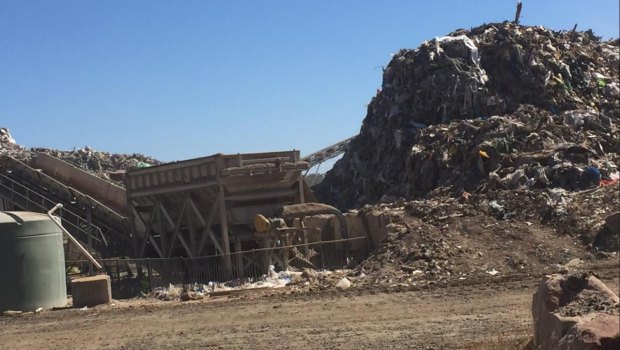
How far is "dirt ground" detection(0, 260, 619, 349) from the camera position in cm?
771

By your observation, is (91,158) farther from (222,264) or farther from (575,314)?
(575,314)

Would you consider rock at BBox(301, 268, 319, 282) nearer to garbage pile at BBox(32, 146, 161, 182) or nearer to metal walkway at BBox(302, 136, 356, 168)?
metal walkway at BBox(302, 136, 356, 168)

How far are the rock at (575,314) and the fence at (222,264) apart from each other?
395 inches

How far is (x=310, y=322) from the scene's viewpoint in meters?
9.25

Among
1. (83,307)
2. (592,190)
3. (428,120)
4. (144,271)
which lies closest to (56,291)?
(83,307)

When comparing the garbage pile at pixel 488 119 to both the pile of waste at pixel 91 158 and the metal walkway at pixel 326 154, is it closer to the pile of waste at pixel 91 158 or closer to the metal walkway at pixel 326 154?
the metal walkway at pixel 326 154

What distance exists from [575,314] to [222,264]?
1149cm

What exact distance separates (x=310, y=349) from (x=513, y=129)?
13366 mm

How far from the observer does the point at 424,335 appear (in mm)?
7746

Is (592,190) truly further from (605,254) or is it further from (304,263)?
(304,263)

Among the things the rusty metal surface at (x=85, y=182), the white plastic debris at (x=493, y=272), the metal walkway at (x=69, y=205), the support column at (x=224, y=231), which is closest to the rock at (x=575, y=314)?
the white plastic debris at (x=493, y=272)

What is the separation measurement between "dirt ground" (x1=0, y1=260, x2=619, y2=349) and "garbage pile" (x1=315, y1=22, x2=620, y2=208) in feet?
22.9

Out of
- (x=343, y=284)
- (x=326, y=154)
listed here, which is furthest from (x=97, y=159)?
(x=343, y=284)

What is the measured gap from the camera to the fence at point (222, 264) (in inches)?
597
